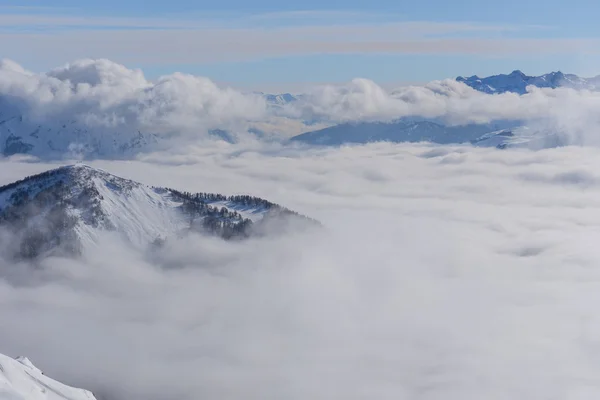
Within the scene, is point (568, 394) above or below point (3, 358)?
below

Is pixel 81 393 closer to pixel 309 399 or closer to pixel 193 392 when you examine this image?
pixel 193 392

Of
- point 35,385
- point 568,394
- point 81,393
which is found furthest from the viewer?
point 568,394

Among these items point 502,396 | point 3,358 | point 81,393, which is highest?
point 3,358

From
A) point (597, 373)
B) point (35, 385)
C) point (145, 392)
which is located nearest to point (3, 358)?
point (35, 385)

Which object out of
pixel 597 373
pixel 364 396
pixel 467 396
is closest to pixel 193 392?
pixel 364 396

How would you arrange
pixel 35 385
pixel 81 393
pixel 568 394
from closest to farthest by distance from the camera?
pixel 35 385
pixel 81 393
pixel 568 394

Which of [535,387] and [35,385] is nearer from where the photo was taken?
[35,385]

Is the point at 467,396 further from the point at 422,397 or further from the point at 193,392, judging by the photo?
the point at 193,392
